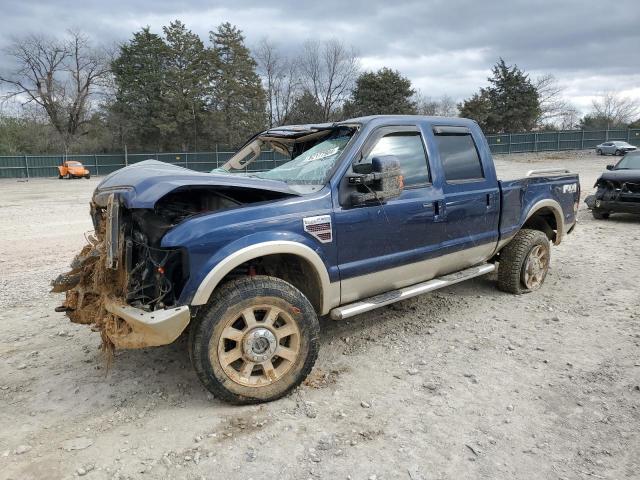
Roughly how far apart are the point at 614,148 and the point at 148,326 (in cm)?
4355

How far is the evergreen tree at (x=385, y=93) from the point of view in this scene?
149ft

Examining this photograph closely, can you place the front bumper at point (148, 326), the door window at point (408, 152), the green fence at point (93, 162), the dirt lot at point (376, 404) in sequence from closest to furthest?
the dirt lot at point (376, 404) → the front bumper at point (148, 326) → the door window at point (408, 152) → the green fence at point (93, 162)

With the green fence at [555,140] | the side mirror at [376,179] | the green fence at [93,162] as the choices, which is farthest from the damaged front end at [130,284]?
the green fence at [555,140]

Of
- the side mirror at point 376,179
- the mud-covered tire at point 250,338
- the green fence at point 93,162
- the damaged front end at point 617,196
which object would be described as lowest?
the mud-covered tire at point 250,338

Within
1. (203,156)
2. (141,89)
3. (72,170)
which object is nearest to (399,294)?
(72,170)

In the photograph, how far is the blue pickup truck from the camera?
310 centimetres

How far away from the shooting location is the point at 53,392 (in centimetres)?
354

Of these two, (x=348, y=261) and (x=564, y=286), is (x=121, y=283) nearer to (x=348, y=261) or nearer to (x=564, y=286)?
(x=348, y=261)

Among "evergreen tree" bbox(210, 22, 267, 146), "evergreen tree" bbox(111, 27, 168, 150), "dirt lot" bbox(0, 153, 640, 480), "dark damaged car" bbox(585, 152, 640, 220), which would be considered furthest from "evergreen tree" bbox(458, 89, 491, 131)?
"dirt lot" bbox(0, 153, 640, 480)

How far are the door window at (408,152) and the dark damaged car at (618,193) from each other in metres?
8.05

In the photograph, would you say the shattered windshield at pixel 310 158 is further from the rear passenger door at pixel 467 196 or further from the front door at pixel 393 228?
the rear passenger door at pixel 467 196

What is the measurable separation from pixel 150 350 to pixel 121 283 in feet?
Result: 3.72

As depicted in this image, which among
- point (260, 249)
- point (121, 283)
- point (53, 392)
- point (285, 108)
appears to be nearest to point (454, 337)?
point (260, 249)

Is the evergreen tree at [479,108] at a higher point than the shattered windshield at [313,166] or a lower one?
higher
